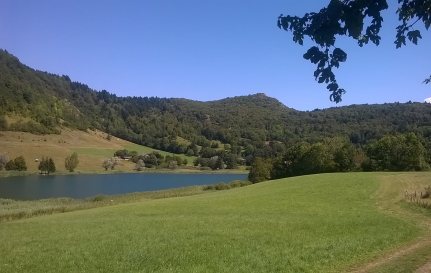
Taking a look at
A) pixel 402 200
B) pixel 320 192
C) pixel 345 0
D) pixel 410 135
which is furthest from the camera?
pixel 410 135

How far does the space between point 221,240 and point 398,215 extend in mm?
15655

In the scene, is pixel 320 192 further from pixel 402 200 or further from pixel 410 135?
pixel 410 135

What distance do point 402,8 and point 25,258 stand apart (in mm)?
20218

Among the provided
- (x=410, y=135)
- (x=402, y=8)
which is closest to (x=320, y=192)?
(x=402, y=8)

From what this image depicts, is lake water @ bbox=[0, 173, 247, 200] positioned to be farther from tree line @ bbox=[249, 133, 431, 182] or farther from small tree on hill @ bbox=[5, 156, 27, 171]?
small tree on hill @ bbox=[5, 156, 27, 171]

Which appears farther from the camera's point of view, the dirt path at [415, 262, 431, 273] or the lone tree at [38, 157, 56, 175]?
the lone tree at [38, 157, 56, 175]

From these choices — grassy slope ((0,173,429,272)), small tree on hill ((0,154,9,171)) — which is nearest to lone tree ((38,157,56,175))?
small tree on hill ((0,154,9,171))

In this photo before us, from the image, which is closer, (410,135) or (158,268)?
(158,268)

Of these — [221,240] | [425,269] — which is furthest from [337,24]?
[221,240]

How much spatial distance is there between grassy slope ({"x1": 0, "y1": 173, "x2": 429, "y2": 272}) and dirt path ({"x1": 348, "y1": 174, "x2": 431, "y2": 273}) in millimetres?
624

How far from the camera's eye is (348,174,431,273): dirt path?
17.8 meters

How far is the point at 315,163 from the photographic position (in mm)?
110938

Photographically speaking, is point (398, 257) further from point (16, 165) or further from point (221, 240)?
point (16, 165)

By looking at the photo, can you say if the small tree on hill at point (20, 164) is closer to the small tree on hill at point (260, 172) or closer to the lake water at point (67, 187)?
the lake water at point (67, 187)
